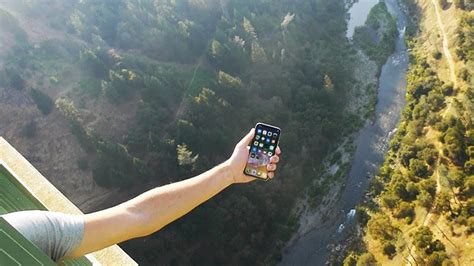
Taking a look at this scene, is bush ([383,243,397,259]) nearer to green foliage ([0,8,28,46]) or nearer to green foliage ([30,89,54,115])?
green foliage ([30,89,54,115])

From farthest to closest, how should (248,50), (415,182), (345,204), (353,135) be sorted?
1. (248,50)
2. (353,135)
3. (345,204)
4. (415,182)

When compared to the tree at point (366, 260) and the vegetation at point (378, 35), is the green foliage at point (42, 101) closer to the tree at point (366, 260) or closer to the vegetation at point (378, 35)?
the tree at point (366, 260)

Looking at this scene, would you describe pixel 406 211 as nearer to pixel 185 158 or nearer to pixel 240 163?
pixel 185 158

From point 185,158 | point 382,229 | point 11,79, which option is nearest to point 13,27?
point 11,79

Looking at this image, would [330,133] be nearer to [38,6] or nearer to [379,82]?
[379,82]

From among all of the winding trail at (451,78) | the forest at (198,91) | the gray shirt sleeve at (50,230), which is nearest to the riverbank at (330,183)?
the forest at (198,91)

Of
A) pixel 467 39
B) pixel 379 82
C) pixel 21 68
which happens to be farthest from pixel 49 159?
pixel 467 39
